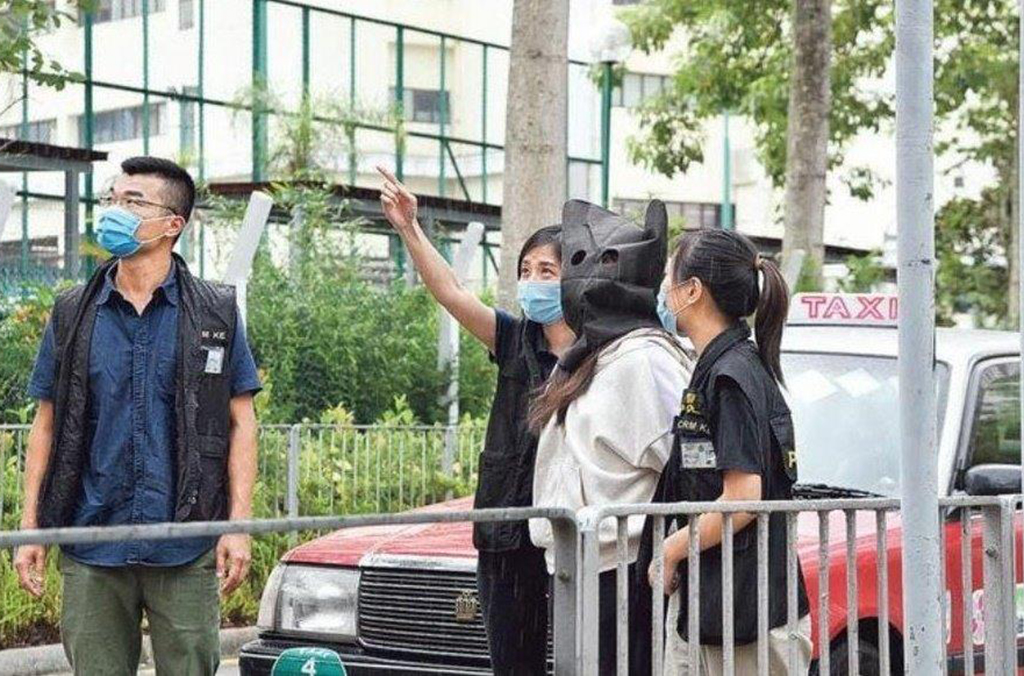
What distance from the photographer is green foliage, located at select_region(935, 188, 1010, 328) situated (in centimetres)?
3847

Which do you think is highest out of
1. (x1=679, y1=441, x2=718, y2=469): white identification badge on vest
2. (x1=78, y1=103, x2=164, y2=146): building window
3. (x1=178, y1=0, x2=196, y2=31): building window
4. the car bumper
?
(x1=178, y1=0, x2=196, y2=31): building window

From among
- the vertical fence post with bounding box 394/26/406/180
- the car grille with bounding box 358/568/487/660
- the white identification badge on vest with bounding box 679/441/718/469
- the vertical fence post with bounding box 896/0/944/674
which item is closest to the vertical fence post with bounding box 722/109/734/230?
the vertical fence post with bounding box 394/26/406/180

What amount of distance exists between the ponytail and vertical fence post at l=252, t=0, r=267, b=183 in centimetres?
1735

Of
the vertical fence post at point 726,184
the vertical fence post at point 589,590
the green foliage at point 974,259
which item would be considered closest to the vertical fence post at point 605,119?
the green foliage at point 974,259

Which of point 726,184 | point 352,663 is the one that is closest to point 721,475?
point 352,663

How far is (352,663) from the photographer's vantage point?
20.1 feet

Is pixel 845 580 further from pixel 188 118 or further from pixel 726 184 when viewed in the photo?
pixel 726 184

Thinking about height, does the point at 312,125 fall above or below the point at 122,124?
below

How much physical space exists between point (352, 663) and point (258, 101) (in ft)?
60.7

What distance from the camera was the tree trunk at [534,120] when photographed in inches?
675

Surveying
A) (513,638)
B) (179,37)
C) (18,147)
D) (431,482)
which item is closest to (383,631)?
(513,638)

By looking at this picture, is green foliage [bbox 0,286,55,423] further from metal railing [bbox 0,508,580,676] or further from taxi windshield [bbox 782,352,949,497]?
metal railing [bbox 0,508,580,676]

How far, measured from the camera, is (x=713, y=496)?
20.1ft

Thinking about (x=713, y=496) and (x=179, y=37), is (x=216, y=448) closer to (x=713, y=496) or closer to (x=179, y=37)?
(x=713, y=496)
